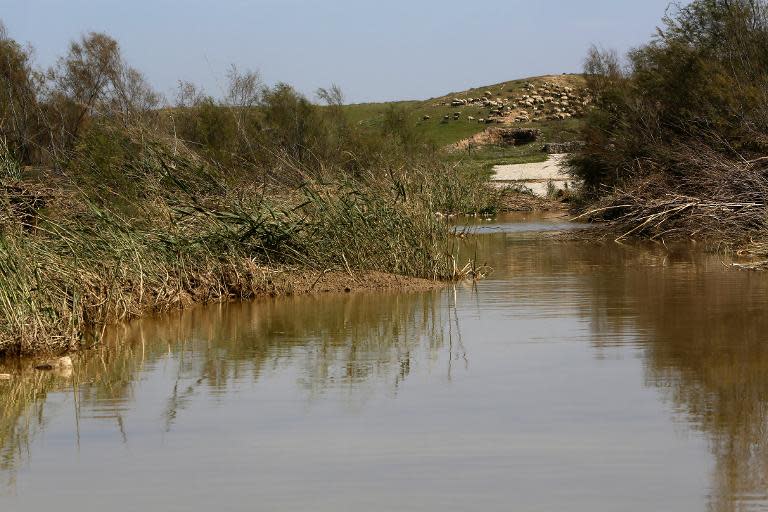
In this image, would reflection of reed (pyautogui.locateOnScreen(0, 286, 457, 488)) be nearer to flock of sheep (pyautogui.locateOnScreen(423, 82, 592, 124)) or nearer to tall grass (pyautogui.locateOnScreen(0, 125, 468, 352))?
tall grass (pyautogui.locateOnScreen(0, 125, 468, 352))

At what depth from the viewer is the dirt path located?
156 ft

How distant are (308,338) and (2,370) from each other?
3.46 meters

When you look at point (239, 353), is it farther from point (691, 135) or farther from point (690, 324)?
point (691, 135)

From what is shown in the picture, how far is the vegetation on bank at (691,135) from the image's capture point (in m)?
22.5

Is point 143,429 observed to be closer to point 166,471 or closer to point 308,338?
point 166,471

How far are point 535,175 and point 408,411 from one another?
43514 millimetres

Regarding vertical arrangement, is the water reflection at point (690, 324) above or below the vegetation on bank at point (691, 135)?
below

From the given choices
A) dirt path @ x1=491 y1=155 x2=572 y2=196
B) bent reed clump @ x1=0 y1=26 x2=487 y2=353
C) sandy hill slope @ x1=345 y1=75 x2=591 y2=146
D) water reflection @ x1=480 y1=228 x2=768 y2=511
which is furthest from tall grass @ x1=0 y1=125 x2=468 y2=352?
sandy hill slope @ x1=345 y1=75 x2=591 y2=146

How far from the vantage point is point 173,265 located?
615 inches

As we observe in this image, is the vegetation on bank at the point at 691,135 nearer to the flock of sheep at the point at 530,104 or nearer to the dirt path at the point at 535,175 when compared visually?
the dirt path at the point at 535,175

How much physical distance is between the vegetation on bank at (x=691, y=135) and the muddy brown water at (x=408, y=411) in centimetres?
716

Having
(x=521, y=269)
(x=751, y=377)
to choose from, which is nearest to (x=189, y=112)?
(x=521, y=269)

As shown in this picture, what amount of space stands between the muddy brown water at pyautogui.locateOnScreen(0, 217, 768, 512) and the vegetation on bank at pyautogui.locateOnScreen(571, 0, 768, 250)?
7.16 meters

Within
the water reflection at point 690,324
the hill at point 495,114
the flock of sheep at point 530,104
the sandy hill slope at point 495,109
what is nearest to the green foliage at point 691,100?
the water reflection at point 690,324
